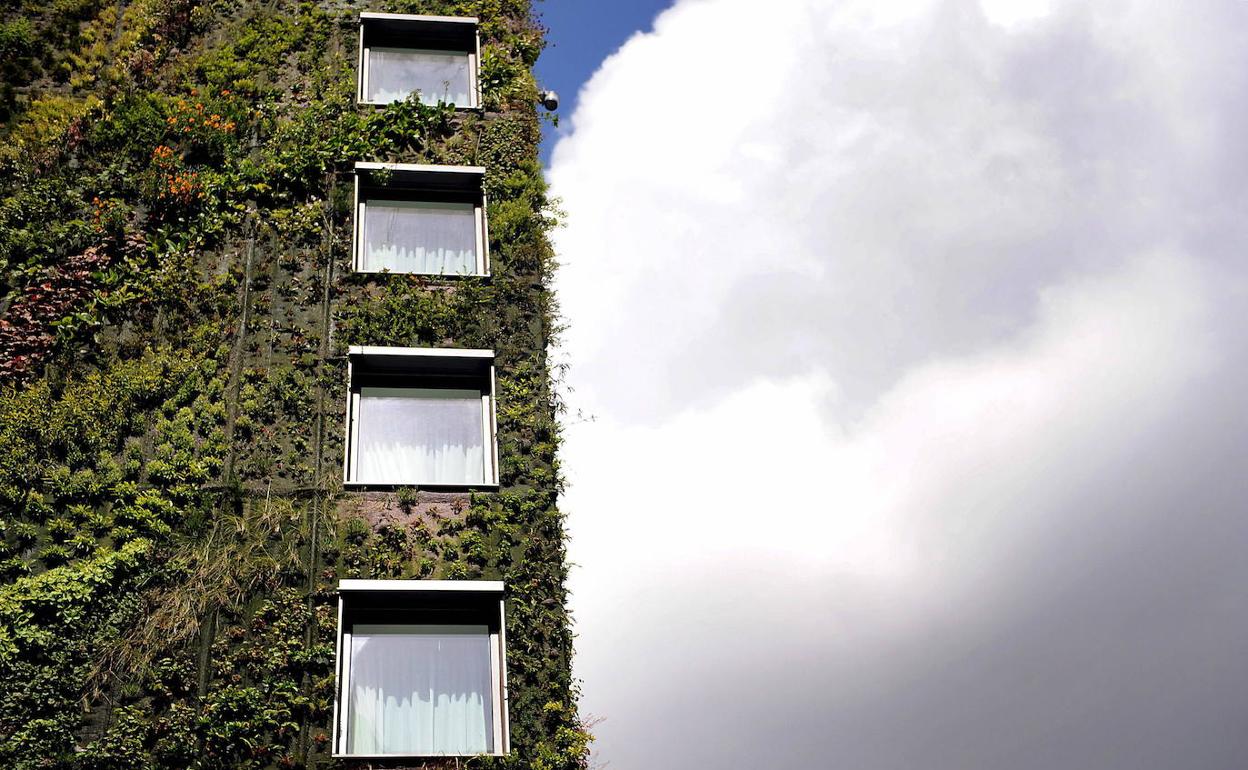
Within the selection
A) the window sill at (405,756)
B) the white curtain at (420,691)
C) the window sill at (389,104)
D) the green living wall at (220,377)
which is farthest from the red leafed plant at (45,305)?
the window sill at (405,756)

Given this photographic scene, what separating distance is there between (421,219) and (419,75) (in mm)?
3784

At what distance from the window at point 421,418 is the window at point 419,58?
625cm

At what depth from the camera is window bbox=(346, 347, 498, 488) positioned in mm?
17781

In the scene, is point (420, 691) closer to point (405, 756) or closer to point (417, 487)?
point (405, 756)

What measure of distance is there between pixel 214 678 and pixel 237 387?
457 cm

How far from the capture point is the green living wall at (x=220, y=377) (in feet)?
49.6

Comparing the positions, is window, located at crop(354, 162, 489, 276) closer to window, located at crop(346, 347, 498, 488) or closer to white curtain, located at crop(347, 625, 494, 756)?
window, located at crop(346, 347, 498, 488)

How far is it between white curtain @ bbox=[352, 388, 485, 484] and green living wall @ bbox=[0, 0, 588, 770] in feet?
1.84

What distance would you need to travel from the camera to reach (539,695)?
52.1ft

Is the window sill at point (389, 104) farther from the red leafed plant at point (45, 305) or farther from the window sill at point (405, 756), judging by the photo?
the window sill at point (405, 756)

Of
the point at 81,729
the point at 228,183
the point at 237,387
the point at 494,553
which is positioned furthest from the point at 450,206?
the point at 81,729

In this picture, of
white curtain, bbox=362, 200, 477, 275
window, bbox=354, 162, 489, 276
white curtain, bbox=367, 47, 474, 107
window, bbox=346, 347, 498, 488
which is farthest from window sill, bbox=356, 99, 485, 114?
window, bbox=346, 347, 498, 488

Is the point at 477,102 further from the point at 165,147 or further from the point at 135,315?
the point at 135,315

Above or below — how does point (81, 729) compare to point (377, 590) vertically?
below
